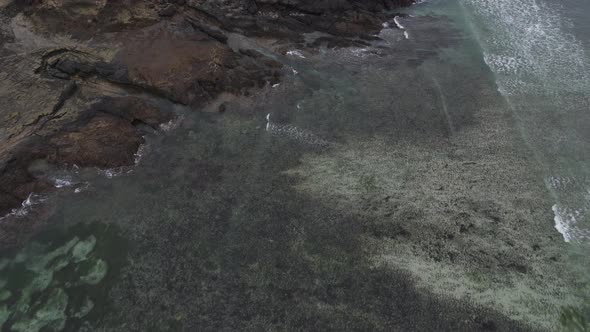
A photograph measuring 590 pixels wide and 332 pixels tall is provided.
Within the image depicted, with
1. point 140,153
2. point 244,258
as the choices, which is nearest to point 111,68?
point 140,153

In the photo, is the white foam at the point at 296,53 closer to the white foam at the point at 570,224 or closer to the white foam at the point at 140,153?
the white foam at the point at 140,153

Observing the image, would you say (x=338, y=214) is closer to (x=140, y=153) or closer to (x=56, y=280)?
(x=140, y=153)

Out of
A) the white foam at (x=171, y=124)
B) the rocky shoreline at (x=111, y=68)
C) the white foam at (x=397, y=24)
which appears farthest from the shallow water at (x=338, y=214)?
the white foam at (x=397, y=24)

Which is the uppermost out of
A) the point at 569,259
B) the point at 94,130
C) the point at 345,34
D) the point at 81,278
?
the point at 345,34

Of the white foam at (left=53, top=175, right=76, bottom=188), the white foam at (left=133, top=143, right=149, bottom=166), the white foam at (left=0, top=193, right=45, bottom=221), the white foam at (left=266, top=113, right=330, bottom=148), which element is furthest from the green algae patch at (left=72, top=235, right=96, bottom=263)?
the white foam at (left=266, top=113, right=330, bottom=148)

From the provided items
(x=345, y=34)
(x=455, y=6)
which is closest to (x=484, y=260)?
(x=345, y=34)

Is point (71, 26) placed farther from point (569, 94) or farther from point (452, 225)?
point (569, 94)

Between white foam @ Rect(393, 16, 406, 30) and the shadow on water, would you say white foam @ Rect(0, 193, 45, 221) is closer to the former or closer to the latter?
the shadow on water
